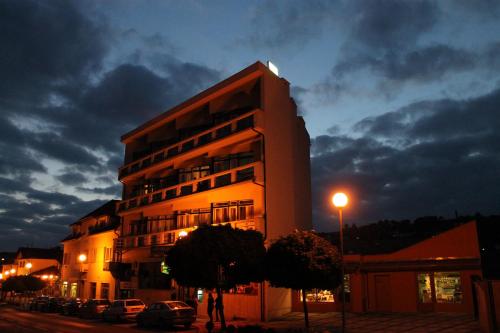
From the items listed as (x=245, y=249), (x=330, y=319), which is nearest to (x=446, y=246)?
(x=330, y=319)

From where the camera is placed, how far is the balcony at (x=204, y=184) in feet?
94.8

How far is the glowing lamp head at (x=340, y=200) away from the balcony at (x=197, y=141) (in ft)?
43.4

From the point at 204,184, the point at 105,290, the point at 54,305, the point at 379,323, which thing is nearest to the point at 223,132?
the point at 204,184

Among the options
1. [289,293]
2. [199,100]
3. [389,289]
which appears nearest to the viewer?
[389,289]

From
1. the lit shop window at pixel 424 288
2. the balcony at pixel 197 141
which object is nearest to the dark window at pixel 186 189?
the balcony at pixel 197 141

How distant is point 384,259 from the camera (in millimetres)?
27734

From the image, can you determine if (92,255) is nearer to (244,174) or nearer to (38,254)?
(244,174)

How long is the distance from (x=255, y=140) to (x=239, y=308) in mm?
11384

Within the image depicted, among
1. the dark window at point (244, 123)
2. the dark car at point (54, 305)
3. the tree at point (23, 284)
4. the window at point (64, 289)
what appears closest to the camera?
the dark window at point (244, 123)

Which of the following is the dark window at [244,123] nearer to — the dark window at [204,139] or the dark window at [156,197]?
the dark window at [204,139]

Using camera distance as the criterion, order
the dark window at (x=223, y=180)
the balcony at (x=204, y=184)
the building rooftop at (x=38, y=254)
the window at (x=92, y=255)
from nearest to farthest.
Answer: the balcony at (x=204, y=184) → the dark window at (x=223, y=180) → the window at (x=92, y=255) → the building rooftop at (x=38, y=254)

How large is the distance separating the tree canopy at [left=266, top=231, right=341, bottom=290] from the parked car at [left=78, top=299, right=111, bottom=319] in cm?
1630

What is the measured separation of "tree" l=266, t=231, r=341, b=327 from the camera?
2017 centimetres

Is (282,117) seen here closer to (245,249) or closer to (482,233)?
(245,249)
